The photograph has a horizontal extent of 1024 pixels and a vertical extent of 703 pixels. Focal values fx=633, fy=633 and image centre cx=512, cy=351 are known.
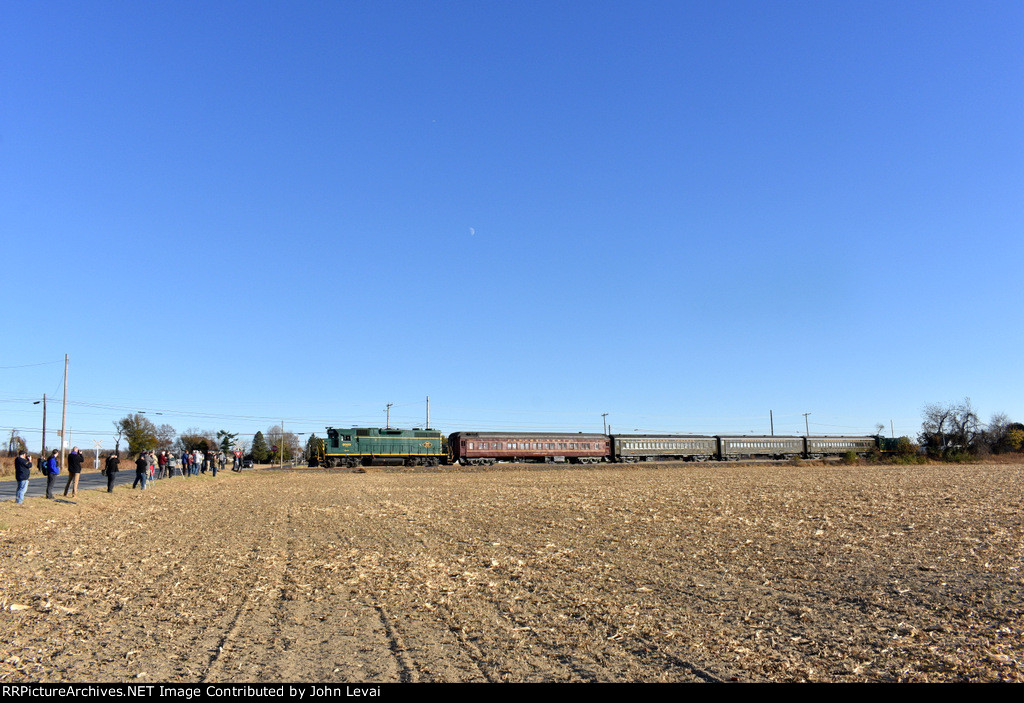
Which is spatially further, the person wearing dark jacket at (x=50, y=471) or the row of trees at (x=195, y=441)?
the row of trees at (x=195, y=441)

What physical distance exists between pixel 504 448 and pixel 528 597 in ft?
173

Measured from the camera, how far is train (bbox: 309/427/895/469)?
62.1 meters

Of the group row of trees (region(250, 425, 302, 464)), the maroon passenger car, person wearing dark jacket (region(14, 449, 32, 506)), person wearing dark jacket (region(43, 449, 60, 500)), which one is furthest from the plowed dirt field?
row of trees (region(250, 425, 302, 464))

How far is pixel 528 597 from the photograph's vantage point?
9461mm

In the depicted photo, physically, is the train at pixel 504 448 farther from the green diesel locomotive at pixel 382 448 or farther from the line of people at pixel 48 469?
the line of people at pixel 48 469

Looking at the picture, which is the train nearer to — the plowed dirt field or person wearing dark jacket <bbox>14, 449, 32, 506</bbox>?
person wearing dark jacket <bbox>14, 449, 32, 506</bbox>

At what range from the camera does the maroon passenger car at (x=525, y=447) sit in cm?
6159

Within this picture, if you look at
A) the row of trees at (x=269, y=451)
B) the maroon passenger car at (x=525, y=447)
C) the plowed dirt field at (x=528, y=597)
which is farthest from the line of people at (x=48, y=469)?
the row of trees at (x=269, y=451)

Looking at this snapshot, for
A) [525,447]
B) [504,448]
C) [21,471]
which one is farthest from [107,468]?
[525,447]

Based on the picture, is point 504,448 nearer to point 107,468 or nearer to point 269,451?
point 107,468

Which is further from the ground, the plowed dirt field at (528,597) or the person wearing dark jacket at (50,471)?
the person wearing dark jacket at (50,471)

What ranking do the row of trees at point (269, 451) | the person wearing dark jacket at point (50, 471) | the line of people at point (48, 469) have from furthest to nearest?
the row of trees at point (269, 451) → the person wearing dark jacket at point (50, 471) → the line of people at point (48, 469)

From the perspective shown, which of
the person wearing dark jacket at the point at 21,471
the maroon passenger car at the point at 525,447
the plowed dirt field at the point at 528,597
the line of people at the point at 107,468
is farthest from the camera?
the maroon passenger car at the point at 525,447
